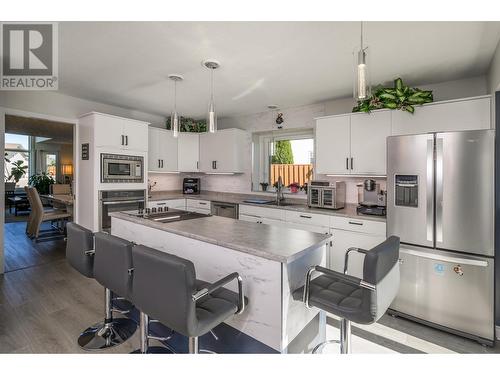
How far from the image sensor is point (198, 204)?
482 centimetres

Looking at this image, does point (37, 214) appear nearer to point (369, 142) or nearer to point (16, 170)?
point (16, 170)

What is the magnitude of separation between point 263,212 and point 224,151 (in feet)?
5.13

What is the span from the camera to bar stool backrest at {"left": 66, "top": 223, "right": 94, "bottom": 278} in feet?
6.50

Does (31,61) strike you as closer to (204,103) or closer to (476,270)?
(204,103)

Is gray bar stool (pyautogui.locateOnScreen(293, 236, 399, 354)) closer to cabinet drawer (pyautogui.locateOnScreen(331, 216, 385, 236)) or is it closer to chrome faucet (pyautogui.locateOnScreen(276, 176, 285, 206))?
cabinet drawer (pyautogui.locateOnScreen(331, 216, 385, 236))

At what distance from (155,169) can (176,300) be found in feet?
12.8

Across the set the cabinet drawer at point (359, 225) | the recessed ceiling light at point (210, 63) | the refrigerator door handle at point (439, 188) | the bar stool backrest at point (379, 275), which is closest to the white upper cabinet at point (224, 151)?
the recessed ceiling light at point (210, 63)

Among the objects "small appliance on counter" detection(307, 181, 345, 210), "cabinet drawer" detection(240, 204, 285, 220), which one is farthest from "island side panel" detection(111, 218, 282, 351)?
"small appliance on counter" detection(307, 181, 345, 210)

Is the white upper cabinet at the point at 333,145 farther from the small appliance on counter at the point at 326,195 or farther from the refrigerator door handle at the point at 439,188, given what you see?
the refrigerator door handle at the point at 439,188

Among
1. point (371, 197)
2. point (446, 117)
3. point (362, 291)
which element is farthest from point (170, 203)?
point (446, 117)

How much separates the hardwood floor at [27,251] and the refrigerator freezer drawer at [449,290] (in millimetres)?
4872

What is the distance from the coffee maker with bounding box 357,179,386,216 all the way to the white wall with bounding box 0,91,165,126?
4187 millimetres

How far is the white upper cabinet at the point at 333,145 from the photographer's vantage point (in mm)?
3449
